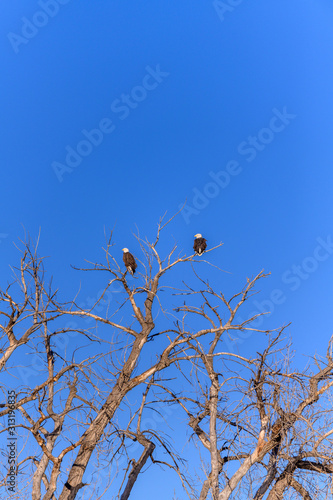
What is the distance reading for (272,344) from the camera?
6.50 metres

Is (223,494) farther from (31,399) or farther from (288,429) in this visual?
(31,399)

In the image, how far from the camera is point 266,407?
6430 millimetres

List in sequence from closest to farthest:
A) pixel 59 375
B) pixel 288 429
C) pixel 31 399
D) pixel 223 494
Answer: pixel 223 494
pixel 288 429
pixel 31 399
pixel 59 375

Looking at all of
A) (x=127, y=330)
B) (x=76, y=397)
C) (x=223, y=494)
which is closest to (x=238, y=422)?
(x=223, y=494)

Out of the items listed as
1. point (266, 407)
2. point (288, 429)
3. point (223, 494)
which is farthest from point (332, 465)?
point (223, 494)

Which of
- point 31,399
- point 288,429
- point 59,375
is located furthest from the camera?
point 59,375

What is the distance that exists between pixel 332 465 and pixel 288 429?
38.4 inches

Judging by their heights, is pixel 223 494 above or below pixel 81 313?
below

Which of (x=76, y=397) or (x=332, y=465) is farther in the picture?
(x=76, y=397)

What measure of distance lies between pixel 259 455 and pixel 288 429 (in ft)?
1.94

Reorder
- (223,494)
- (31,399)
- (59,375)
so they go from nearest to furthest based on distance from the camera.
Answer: (223,494) < (31,399) < (59,375)

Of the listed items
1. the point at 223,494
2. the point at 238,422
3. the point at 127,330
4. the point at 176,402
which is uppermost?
the point at 127,330

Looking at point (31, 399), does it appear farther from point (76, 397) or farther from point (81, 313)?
point (81, 313)

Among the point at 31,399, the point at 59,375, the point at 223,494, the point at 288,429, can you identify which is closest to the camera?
the point at 223,494
